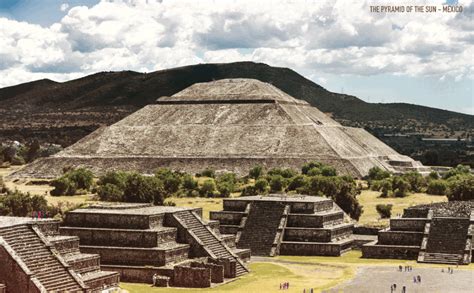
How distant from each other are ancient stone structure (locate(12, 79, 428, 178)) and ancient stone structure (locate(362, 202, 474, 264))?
5796cm

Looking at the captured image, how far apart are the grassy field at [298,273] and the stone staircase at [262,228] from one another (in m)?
1.58

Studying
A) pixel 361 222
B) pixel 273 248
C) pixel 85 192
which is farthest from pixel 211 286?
pixel 85 192

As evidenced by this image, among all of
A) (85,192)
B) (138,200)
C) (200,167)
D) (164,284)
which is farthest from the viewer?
(200,167)

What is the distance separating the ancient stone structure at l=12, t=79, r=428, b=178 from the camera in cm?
12812

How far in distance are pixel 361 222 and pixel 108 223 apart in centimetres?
2930

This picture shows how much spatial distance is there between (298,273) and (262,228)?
10.2 metres

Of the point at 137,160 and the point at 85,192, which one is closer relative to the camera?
the point at 85,192

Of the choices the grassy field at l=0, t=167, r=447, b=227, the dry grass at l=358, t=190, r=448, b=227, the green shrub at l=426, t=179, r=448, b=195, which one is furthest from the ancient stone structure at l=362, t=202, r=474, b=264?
the green shrub at l=426, t=179, r=448, b=195

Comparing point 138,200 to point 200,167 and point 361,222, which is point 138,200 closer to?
point 361,222

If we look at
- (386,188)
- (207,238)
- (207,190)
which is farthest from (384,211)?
(207,238)

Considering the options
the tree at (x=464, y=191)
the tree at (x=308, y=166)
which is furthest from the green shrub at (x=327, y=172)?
the tree at (x=464, y=191)

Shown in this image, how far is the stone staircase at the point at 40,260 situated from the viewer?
38844mm

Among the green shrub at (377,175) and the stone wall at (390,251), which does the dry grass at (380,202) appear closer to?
the stone wall at (390,251)

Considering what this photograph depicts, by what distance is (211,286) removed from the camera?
4550 centimetres
